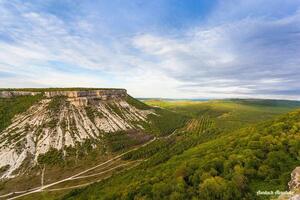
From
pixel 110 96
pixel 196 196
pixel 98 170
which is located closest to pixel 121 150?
pixel 98 170

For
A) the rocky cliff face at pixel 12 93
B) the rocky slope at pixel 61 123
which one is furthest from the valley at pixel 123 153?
the rocky cliff face at pixel 12 93

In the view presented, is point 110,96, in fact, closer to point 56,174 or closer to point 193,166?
point 56,174

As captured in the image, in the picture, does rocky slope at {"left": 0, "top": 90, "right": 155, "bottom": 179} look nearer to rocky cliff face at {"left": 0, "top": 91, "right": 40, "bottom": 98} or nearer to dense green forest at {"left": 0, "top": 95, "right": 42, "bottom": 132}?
rocky cliff face at {"left": 0, "top": 91, "right": 40, "bottom": 98}

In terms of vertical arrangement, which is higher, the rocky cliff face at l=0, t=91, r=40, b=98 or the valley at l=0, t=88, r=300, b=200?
the rocky cliff face at l=0, t=91, r=40, b=98

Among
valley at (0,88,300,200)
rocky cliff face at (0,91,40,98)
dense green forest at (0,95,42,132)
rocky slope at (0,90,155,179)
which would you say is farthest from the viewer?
rocky cliff face at (0,91,40,98)

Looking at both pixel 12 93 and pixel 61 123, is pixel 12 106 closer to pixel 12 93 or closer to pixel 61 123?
pixel 12 93

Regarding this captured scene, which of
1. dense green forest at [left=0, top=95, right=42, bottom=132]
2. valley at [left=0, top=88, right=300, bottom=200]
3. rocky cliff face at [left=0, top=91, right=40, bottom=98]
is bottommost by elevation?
valley at [left=0, top=88, right=300, bottom=200]

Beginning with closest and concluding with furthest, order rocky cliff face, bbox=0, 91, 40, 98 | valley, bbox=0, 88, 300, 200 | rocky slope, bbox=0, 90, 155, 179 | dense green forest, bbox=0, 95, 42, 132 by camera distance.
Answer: valley, bbox=0, 88, 300, 200
rocky slope, bbox=0, 90, 155, 179
dense green forest, bbox=0, 95, 42, 132
rocky cliff face, bbox=0, 91, 40, 98

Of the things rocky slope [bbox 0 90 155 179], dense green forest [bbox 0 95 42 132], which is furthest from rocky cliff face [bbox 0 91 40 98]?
dense green forest [bbox 0 95 42 132]
